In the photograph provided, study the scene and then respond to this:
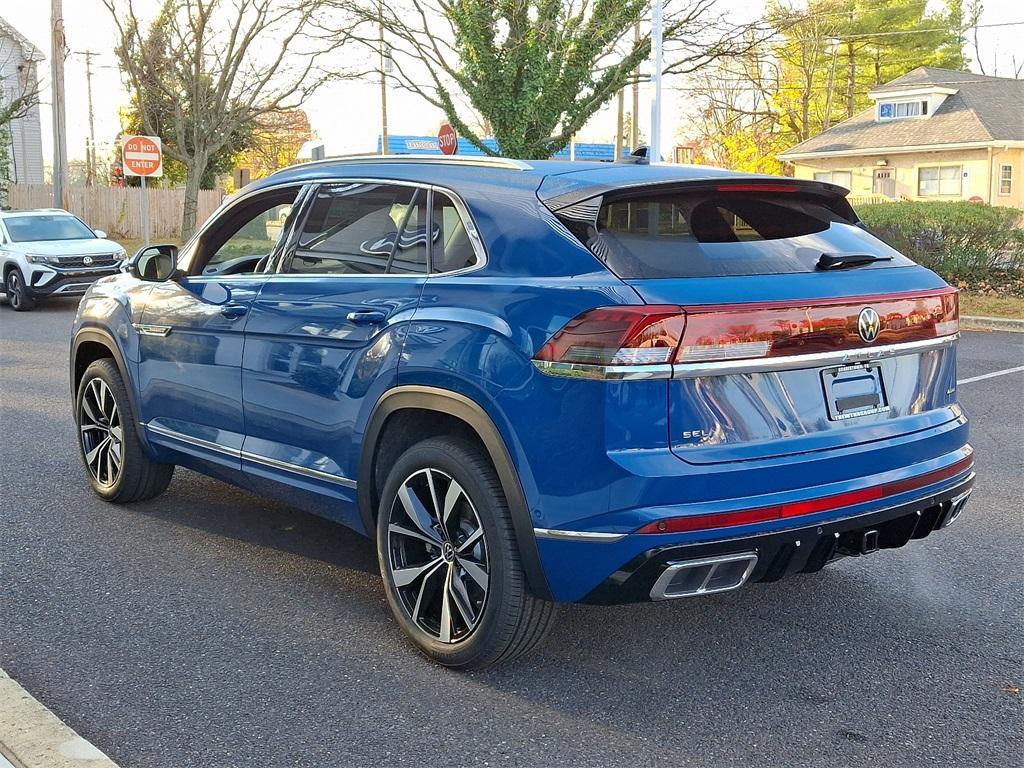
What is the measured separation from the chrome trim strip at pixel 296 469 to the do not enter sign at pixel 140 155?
22.6 m

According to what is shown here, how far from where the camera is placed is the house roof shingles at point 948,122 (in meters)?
44.1

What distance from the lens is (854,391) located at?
3.73m

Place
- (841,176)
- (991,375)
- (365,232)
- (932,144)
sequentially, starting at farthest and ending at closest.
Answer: (841,176) < (932,144) < (991,375) < (365,232)

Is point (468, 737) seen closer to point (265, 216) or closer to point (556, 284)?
point (556, 284)

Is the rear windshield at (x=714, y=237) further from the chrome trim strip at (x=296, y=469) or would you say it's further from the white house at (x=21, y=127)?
the white house at (x=21, y=127)

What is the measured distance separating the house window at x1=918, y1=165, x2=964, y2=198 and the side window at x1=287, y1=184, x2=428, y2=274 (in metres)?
44.3

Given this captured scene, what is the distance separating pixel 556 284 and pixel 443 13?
24.6m

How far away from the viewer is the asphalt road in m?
3.43

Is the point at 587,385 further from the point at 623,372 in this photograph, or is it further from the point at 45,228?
the point at 45,228

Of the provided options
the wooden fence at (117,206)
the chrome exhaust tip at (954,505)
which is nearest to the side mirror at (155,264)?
the chrome exhaust tip at (954,505)

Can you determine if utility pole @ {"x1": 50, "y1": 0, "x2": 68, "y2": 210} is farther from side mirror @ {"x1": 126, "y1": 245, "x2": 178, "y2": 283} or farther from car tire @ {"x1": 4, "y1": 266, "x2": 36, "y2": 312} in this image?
side mirror @ {"x1": 126, "y1": 245, "x2": 178, "y2": 283}

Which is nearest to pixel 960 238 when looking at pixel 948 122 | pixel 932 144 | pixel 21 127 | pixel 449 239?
pixel 449 239

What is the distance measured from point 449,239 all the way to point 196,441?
185cm

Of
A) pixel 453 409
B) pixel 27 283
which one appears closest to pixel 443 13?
pixel 27 283
